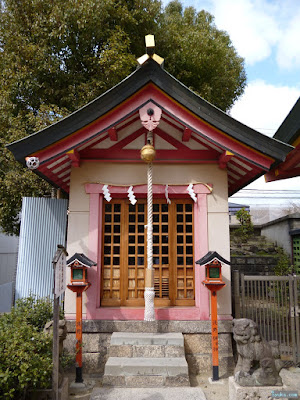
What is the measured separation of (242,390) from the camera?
13.9 feet

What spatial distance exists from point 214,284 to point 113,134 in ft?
10.8

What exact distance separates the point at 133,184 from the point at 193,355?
11.0 feet

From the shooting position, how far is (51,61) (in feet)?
32.3

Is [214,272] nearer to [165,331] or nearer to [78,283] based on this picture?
[165,331]

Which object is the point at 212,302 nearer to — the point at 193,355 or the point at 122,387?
the point at 193,355

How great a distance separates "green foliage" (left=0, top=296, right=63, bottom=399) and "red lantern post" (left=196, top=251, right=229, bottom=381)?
8.78 feet

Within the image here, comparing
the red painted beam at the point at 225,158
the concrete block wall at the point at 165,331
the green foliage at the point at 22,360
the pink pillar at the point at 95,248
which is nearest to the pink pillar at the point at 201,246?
the concrete block wall at the point at 165,331

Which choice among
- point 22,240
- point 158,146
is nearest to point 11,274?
Answer: point 22,240

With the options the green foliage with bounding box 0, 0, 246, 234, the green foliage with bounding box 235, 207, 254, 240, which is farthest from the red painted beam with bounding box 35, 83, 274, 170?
the green foliage with bounding box 235, 207, 254, 240

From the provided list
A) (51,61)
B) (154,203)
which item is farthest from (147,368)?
(51,61)

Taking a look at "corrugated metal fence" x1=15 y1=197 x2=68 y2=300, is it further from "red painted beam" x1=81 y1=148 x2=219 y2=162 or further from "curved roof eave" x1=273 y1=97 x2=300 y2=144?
"curved roof eave" x1=273 y1=97 x2=300 y2=144

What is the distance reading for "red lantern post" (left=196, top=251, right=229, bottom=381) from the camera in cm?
535

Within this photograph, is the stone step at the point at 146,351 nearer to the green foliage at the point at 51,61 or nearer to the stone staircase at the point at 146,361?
the stone staircase at the point at 146,361

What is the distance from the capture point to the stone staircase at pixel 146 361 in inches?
192
